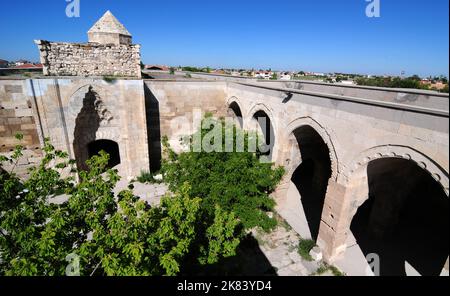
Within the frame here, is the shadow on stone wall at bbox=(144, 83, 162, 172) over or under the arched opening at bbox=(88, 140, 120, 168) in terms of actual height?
over

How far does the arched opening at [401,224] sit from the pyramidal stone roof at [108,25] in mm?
16385

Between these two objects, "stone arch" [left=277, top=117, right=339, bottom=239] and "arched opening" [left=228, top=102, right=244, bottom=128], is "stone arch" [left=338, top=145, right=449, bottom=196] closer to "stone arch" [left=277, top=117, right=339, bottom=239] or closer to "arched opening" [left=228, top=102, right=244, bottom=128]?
"stone arch" [left=277, top=117, right=339, bottom=239]

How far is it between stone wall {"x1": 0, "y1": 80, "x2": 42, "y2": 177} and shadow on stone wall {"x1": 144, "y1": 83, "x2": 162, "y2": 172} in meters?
4.88

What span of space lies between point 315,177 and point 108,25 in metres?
15.4

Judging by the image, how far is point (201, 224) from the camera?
5.93m

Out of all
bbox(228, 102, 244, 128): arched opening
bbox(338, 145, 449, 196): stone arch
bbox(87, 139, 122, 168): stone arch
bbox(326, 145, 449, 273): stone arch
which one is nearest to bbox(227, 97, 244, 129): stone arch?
bbox(228, 102, 244, 128): arched opening

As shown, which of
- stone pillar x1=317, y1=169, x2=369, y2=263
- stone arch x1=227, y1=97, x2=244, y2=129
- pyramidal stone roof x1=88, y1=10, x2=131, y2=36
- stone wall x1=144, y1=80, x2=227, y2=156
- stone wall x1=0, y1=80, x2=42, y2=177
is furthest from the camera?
pyramidal stone roof x1=88, y1=10, x2=131, y2=36

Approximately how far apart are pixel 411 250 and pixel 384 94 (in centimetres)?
548

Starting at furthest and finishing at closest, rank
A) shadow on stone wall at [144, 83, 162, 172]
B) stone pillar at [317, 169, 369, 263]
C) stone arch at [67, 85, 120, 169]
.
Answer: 1. shadow on stone wall at [144, 83, 162, 172]
2. stone arch at [67, 85, 120, 169]
3. stone pillar at [317, 169, 369, 263]

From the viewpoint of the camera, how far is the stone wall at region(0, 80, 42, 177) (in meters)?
10.5
